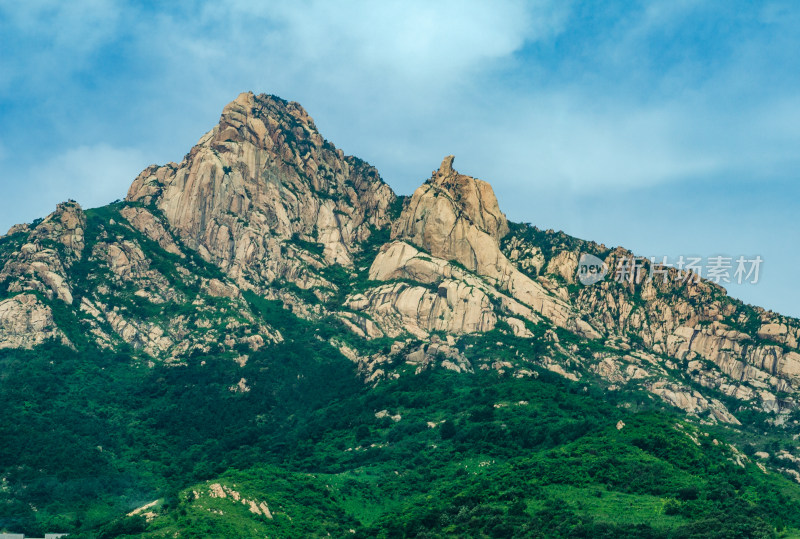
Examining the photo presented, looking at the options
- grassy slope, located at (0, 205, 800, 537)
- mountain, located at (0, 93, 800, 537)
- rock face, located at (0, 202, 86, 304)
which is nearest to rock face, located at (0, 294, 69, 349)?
mountain, located at (0, 93, 800, 537)

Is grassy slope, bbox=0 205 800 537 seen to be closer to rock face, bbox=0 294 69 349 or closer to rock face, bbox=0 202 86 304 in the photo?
rock face, bbox=0 294 69 349

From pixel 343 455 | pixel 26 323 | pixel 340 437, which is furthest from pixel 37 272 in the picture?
pixel 343 455

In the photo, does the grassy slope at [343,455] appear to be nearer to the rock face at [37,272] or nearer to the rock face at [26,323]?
the rock face at [26,323]

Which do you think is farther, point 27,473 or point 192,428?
point 192,428

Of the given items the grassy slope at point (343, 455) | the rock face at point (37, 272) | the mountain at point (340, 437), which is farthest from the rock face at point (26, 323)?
the rock face at point (37, 272)

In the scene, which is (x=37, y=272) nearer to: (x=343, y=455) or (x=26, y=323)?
(x=26, y=323)

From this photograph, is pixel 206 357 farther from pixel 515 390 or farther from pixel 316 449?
pixel 515 390

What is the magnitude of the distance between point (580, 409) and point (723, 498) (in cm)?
5241

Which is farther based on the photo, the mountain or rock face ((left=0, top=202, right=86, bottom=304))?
rock face ((left=0, top=202, right=86, bottom=304))

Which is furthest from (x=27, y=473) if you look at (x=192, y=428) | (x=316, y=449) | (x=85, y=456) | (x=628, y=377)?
(x=628, y=377)

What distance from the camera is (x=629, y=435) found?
133750mm

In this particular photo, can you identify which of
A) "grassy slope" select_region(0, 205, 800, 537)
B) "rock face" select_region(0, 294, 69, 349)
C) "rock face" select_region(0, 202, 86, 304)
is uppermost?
"rock face" select_region(0, 202, 86, 304)

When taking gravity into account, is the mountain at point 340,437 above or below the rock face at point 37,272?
below

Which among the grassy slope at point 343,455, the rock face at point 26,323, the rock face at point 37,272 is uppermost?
the rock face at point 37,272
